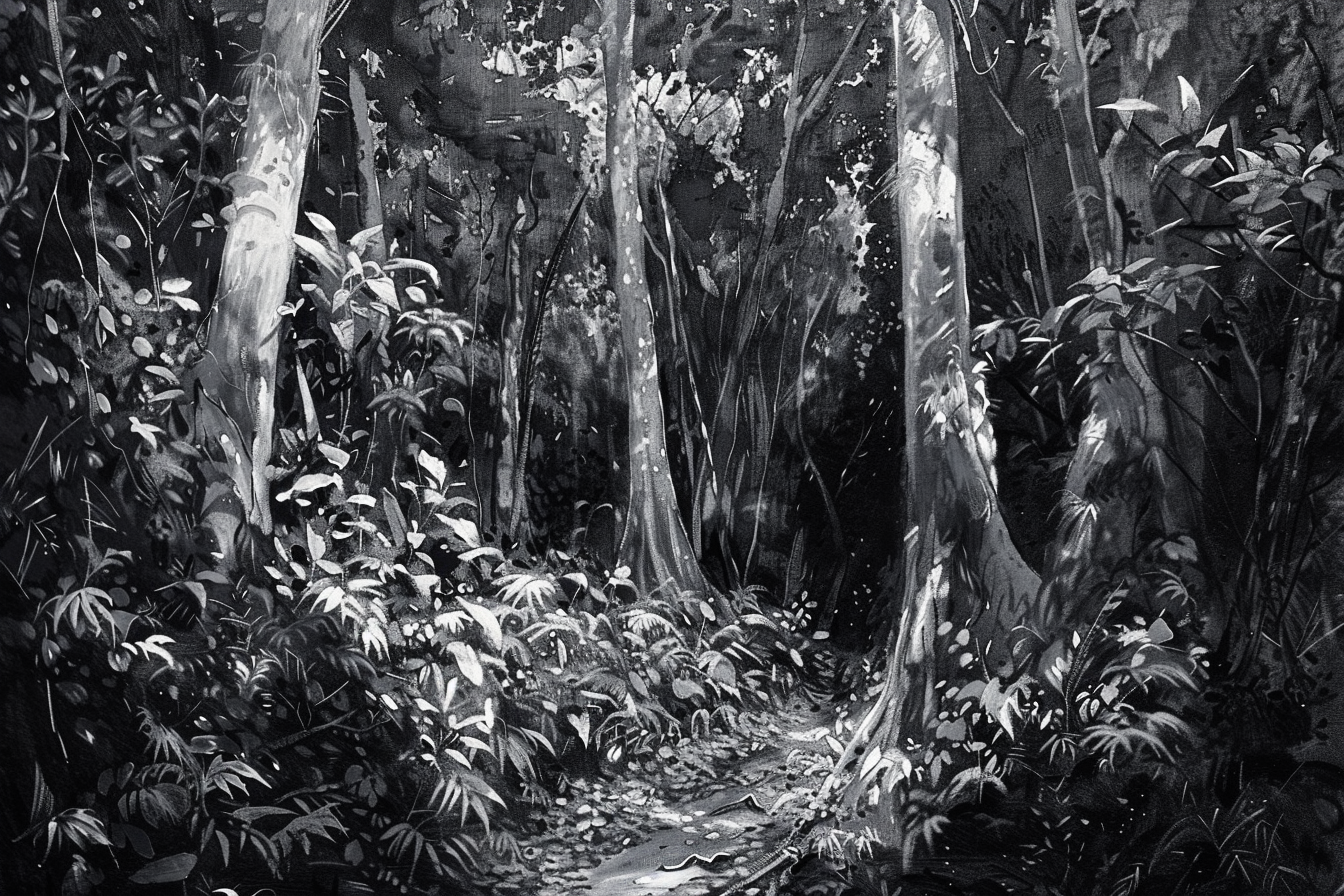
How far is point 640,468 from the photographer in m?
2.39

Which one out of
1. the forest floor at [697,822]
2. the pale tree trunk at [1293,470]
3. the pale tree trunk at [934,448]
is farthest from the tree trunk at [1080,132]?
the forest floor at [697,822]

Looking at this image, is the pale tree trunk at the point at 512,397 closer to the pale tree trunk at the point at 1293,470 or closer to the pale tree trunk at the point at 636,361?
the pale tree trunk at the point at 636,361

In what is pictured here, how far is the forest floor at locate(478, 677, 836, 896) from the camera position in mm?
2361

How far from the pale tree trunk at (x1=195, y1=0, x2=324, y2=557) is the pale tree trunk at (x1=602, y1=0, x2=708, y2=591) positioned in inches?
31.4

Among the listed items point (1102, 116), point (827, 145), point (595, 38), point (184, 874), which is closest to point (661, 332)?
point (827, 145)

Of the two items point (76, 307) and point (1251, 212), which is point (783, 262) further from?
point (76, 307)

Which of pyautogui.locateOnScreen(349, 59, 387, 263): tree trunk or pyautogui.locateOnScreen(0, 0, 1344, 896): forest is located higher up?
pyautogui.locateOnScreen(349, 59, 387, 263): tree trunk

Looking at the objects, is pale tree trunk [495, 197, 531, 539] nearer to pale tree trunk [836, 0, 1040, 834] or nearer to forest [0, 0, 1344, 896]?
forest [0, 0, 1344, 896]

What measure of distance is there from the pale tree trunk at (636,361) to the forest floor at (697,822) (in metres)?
0.45

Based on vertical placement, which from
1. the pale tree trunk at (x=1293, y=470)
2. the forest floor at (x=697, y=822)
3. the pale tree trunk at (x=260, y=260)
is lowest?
the forest floor at (x=697, y=822)

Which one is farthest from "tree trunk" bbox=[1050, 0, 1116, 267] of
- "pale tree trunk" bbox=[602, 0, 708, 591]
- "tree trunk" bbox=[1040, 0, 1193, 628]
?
"pale tree trunk" bbox=[602, 0, 708, 591]

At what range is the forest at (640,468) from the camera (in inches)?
88.7

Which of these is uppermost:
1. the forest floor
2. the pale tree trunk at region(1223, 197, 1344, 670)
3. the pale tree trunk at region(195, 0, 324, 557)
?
the pale tree trunk at region(195, 0, 324, 557)

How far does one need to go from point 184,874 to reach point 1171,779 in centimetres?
257
